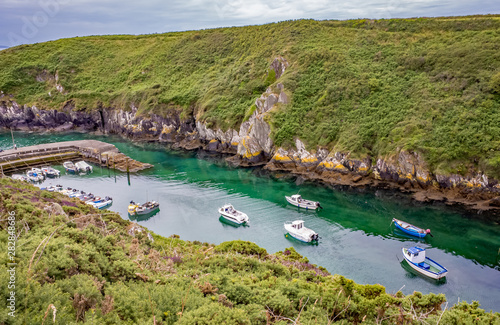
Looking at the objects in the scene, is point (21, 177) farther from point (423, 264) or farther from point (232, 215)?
point (423, 264)

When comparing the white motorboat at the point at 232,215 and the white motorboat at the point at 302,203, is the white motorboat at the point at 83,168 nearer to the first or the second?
the white motorboat at the point at 232,215

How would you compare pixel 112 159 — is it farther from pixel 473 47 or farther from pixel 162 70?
pixel 473 47

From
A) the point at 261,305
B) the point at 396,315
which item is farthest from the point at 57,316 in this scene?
the point at 396,315

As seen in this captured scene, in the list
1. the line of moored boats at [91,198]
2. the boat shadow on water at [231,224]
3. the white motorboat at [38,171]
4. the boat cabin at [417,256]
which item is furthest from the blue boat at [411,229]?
the white motorboat at [38,171]

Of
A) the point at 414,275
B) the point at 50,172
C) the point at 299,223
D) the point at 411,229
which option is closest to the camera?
the point at 414,275

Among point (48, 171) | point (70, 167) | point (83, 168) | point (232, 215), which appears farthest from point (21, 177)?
point (232, 215)

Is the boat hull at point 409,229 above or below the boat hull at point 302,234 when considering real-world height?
above
